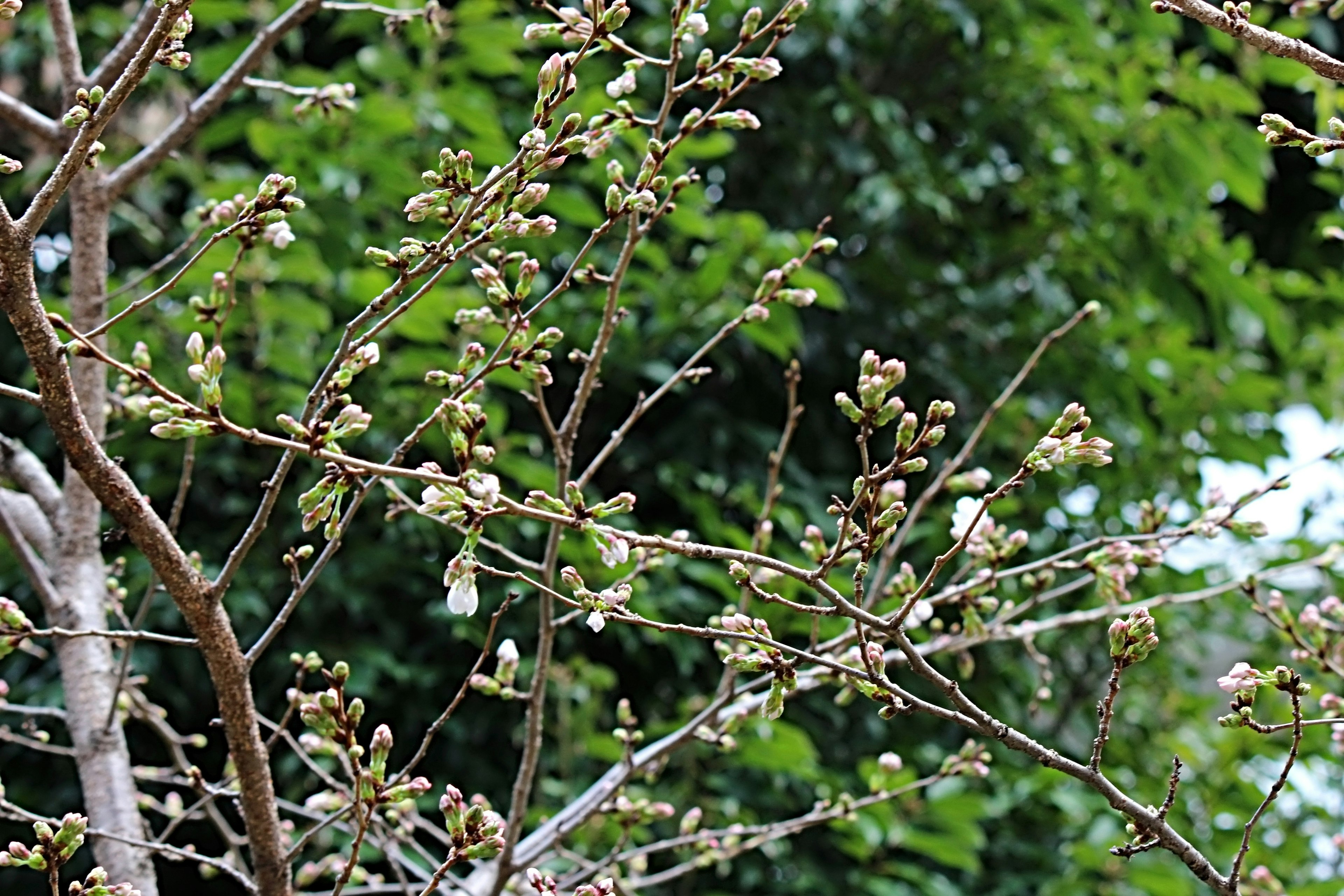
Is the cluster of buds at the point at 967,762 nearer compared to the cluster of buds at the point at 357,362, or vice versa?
the cluster of buds at the point at 357,362

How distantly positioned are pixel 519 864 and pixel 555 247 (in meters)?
1.22

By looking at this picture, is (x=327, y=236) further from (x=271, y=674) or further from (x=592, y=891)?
(x=592, y=891)

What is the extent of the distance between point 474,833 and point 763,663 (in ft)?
0.61

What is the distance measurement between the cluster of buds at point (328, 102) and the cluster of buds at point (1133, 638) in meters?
0.86

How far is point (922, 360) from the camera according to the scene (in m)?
2.28

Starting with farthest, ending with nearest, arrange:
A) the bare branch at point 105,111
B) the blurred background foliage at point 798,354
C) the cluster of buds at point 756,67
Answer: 1. the blurred background foliage at point 798,354
2. the cluster of buds at point 756,67
3. the bare branch at point 105,111

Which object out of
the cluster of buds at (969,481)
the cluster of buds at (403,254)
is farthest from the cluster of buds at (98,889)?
the cluster of buds at (969,481)

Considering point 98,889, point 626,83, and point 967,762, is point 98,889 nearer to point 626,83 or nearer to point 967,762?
point 626,83

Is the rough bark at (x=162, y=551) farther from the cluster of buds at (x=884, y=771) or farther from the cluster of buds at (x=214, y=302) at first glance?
the cluster of buds at (x=884, y=771)

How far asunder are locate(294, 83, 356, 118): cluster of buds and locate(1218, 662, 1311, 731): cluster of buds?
906 millimetres

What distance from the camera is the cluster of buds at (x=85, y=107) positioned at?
614 millimetres

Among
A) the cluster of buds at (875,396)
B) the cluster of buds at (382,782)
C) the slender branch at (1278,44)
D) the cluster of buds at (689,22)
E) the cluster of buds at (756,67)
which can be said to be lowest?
the cluster of buds at (382,782)

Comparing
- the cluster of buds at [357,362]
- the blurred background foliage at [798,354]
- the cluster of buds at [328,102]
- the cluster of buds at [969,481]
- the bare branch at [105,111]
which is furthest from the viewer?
the blurred background foliage at [798,354]

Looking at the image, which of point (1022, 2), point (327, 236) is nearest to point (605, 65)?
point (327, 236)
